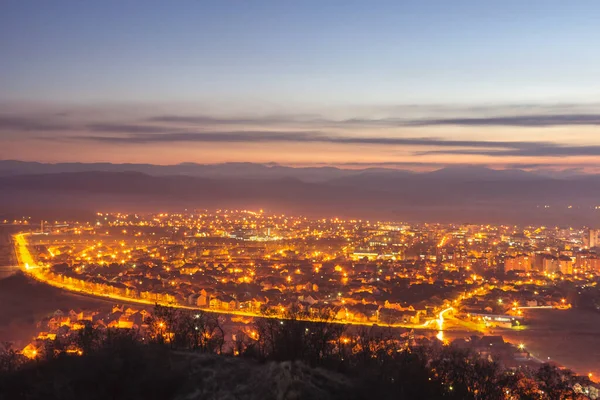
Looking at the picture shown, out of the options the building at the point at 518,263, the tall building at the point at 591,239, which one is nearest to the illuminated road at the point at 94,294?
the building at the point at 518,263

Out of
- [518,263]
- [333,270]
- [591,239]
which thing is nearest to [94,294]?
[333,270]

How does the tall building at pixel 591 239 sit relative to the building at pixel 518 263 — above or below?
below

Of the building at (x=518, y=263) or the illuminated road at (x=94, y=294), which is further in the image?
the building at (x=518, y=263)

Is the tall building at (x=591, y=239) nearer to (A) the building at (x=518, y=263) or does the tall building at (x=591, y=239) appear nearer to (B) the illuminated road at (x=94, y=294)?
(A) the building at (x=518, y=263)

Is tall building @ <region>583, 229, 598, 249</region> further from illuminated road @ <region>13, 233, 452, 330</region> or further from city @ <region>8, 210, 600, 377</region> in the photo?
illuminated road @ <region>13, 233, 452, 330</region>

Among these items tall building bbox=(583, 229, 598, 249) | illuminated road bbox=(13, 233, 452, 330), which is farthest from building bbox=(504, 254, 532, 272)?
illuminated road bbox=(13, 233, 452, 330)

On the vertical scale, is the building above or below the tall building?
above

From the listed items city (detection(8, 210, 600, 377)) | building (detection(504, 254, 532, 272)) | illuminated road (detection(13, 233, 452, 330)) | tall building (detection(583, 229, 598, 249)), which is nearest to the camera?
illuminated road (detection(13, 233, 452, 330))

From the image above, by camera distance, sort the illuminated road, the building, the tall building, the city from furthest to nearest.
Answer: the tall building
the building
the city
the illuminated road

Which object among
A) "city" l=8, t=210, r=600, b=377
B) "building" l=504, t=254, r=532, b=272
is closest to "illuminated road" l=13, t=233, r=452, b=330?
"city" l=8, t=210, r=600, b=377

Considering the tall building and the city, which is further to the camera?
the tall building

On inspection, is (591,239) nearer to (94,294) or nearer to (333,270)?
(333,270)

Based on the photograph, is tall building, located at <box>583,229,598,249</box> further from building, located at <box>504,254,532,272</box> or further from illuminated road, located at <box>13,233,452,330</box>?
illuminated road, located at <box>13,233,452,330</box>
